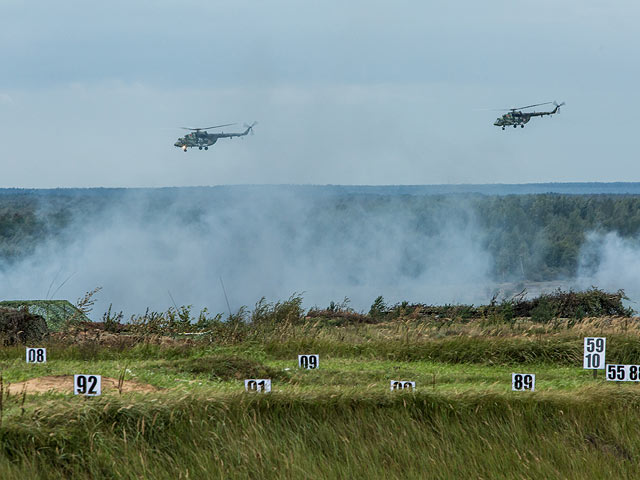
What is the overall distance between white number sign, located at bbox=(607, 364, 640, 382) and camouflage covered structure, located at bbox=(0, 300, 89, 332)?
498 inches

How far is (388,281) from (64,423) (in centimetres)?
6792

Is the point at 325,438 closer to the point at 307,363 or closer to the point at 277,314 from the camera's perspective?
the point at 307,363

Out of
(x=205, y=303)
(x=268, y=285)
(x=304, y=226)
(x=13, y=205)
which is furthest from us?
(x=13, y=205)

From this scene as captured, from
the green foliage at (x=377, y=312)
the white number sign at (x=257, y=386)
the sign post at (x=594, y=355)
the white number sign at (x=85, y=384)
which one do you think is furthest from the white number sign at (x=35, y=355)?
the green foliage at (x=377, y=312)

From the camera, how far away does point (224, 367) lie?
16.6 metres

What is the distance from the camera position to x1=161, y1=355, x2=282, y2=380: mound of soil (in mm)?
16172

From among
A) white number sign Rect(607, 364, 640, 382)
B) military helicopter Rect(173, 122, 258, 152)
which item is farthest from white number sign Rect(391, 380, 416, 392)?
military helicopter Rect(173, 122, 258, 152)

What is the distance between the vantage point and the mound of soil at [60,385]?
1395cm

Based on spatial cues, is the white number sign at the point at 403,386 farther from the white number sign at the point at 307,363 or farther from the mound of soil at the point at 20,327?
the mound of soil at the point at 20,327

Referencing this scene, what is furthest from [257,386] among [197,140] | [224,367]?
[197,140]

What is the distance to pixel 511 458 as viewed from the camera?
11.2 m

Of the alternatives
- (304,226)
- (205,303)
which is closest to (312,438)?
(205,303)

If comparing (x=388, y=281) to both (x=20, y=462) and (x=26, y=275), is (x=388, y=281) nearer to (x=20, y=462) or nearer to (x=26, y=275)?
(x=26, y=275)

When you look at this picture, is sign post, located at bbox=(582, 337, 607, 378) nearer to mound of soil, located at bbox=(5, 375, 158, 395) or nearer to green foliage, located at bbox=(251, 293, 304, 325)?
mound of soil, located at bbox=(5, 375, 158, 395)
